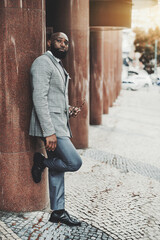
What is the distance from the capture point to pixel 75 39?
8.14 metres

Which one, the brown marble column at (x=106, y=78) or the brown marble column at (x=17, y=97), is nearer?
the brown marble column at (x=17, y=97)

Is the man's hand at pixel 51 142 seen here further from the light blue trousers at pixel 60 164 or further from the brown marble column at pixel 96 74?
the brown marble column at pixel 96 74

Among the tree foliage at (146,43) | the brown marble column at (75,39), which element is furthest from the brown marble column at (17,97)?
the tree foliage at (146,43)

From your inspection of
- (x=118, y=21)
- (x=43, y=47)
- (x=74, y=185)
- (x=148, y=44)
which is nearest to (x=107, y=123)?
(x=118, y=21)

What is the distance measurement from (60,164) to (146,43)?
5186 cm

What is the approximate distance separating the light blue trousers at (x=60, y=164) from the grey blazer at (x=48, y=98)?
0.13 m

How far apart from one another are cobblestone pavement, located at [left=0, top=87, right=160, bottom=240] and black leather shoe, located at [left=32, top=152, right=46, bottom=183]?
43 cm

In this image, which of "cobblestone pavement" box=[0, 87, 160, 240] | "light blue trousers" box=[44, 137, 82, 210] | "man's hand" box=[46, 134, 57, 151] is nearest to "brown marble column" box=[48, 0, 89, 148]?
"cobblestone pavement" box=[0, 87, 160, 240]

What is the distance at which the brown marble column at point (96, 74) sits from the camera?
12.0m

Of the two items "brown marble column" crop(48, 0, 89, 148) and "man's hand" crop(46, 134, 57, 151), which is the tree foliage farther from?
"man's hand" crop(46, 134, 57, 151)

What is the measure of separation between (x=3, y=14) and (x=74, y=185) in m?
2.82

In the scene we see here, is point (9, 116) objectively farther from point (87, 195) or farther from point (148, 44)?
point (148, 44)

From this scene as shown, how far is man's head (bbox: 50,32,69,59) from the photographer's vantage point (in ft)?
13.2

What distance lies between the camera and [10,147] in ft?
14.3
